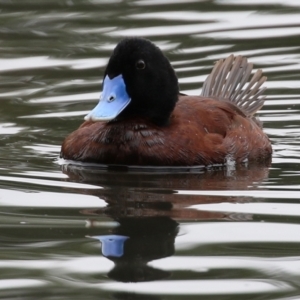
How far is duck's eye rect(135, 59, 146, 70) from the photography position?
26.6 ft

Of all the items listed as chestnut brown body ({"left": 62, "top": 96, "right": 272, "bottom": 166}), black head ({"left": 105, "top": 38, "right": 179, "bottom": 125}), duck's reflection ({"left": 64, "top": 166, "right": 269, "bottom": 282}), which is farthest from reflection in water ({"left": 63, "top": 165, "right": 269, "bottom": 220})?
black head ({"left": 105, "top": 38, "right": 179, "bottom": 125})

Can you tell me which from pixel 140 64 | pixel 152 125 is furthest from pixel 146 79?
pixel 152 125

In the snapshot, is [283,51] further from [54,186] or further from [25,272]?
[25,272]

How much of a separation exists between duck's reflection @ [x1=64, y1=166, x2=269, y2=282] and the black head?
598 millimetres

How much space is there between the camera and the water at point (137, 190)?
17.4ft

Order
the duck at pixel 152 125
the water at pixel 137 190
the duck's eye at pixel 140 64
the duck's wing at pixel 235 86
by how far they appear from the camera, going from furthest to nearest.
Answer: the duck's wing at pixel 235 86, the duck's eye at pixel 140 64, the duck at pixel 152 125, the water at pixel 137 190

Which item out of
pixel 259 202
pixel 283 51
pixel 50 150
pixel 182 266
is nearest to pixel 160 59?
pixel 50 150

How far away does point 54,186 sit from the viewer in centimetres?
741

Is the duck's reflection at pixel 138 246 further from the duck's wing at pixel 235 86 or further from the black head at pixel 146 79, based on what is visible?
the duck's wing at pixel 235 86

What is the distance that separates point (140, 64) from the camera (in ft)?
26.7

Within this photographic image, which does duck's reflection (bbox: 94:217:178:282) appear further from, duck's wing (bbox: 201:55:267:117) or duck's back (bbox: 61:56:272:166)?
duck's wing (bbox: 201:55:267:117)

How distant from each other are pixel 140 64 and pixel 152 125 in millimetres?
466

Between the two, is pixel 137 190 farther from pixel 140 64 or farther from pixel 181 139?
pixel 140 64

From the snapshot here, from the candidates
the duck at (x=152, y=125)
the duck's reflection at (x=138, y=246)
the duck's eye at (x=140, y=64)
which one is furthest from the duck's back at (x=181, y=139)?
the duck's reflection at (x=138, y=246)
